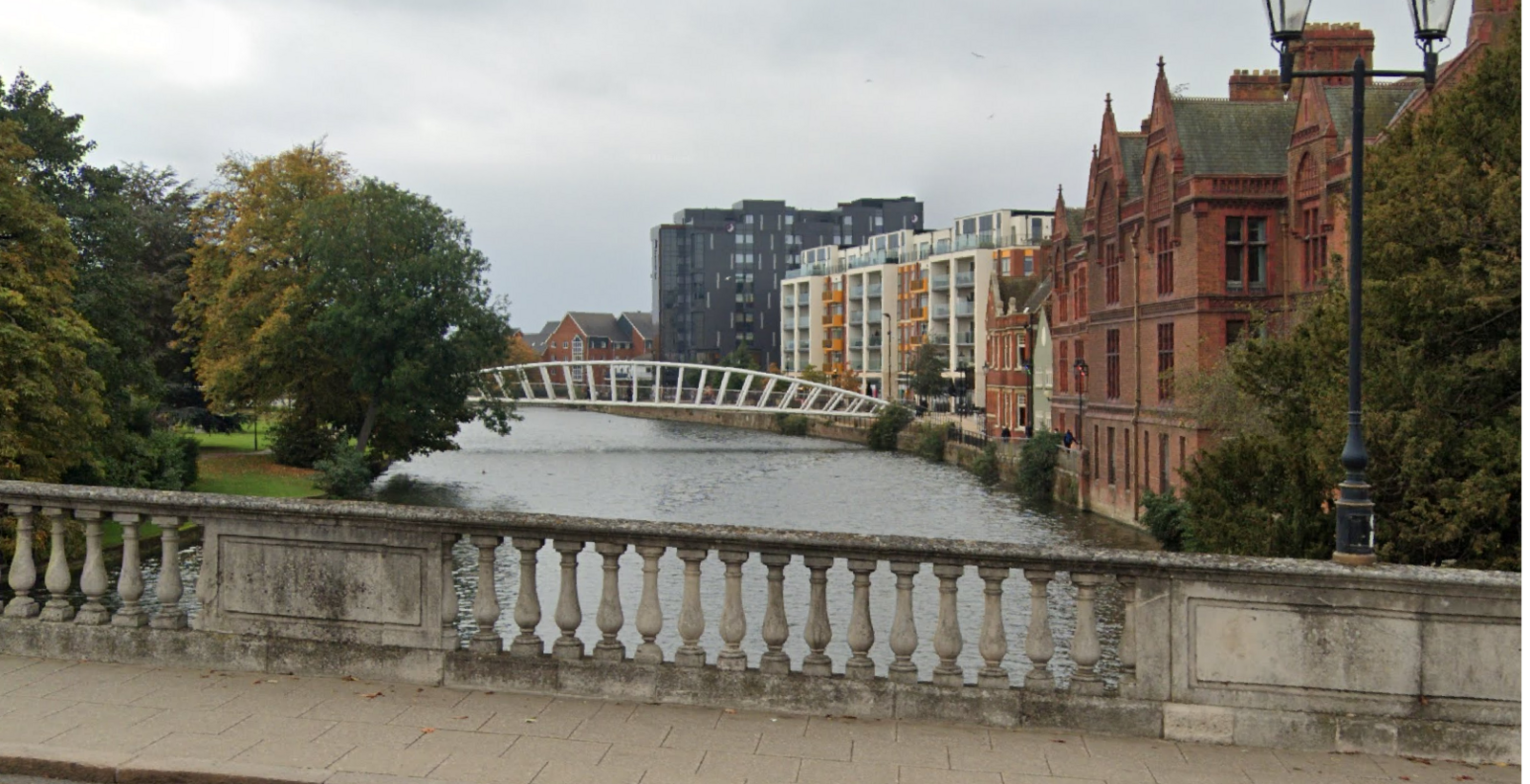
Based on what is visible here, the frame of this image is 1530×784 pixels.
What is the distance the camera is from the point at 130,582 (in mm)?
7223

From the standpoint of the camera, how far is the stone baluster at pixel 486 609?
6.73 m

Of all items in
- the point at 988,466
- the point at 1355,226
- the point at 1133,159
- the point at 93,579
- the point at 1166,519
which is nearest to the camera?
the point at 93,579

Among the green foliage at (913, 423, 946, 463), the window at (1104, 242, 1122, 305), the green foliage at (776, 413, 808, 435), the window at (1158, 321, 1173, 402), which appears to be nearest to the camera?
the window at (1158, 321, 1173, 402)

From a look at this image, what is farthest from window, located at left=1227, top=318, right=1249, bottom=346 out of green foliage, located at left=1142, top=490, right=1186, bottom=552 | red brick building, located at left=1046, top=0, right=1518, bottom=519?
green foliage, located at left=1142, top=490, right=1186, bottom=552

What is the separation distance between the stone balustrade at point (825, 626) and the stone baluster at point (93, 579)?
16mm

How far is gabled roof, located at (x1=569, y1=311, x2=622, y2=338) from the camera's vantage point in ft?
591

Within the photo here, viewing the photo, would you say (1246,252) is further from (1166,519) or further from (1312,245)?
(1166,519)

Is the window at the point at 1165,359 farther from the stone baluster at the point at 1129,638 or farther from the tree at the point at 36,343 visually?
the stone baluster at the point at 1129,638

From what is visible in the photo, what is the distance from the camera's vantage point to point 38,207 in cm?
2492

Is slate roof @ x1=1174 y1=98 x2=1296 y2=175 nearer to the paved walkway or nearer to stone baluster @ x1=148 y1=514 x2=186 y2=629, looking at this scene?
the paved walkway

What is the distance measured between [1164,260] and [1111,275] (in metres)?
5.59

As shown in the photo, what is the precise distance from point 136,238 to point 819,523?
→ 20.1m

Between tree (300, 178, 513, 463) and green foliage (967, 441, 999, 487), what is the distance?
1952cm

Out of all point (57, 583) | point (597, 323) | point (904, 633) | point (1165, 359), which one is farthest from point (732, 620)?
point (597, 323)
